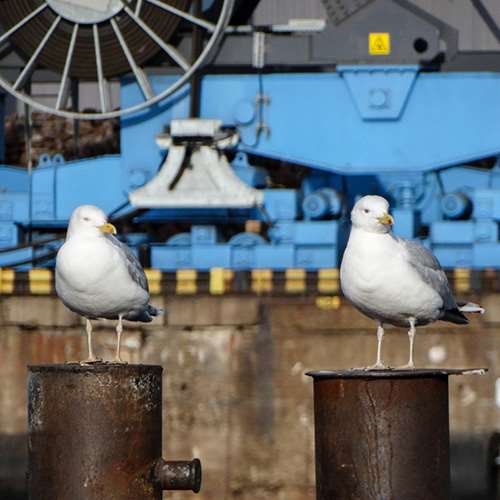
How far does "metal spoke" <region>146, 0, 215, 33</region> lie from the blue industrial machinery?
453mm

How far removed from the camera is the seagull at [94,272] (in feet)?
33.3

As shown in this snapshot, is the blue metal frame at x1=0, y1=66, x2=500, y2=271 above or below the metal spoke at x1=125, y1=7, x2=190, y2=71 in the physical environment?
below

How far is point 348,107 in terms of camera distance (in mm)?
17938

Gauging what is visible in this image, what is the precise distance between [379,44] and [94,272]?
825 cm

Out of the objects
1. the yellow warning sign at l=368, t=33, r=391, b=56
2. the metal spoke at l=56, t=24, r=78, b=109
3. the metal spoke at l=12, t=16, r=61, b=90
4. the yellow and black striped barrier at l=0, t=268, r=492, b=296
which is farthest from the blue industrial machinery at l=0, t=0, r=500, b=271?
the metal spoke at l=12, t=16, r=61, b=90

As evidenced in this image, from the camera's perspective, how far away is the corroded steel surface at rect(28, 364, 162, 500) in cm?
891

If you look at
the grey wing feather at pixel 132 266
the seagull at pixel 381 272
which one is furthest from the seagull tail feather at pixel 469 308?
the grey wing feather at pixel 132 266

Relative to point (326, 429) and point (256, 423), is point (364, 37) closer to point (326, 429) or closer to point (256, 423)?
point (256, 423)

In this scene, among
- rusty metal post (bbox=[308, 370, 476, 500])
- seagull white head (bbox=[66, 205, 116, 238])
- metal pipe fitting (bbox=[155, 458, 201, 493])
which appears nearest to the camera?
rusty metal post (bbox=[308, 370, 476, 500])

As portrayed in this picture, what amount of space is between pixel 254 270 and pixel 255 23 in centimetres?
359

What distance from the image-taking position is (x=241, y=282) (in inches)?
645

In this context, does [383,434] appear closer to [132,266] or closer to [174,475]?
[174,475]

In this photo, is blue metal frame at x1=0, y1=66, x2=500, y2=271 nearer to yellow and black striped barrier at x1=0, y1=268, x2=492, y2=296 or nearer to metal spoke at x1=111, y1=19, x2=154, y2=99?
metal spoke at x1=111, y1=19, x2=154, y2=99

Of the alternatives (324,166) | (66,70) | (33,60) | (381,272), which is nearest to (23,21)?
(33,60)
